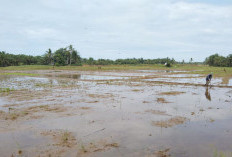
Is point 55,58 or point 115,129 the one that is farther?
point 55,58

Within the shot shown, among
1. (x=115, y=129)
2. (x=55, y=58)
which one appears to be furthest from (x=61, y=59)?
(x=115, y=129)

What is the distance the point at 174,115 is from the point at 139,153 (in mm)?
4507

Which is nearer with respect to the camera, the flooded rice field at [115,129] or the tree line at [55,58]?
the flooded rice field at [115,129]

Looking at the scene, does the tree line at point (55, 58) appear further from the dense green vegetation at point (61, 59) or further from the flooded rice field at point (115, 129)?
the flooded rice field at point (115, 129)

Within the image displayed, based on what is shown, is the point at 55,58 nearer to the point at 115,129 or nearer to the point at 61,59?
the point at 61,59

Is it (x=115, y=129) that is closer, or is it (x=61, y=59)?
(x=115, y=129)

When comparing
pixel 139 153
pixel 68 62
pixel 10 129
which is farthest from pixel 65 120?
pixel 68 62

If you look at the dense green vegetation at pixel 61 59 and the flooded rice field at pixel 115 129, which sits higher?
the dense green vegetation at pixel 61 59

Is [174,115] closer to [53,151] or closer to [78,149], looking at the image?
[78,149]

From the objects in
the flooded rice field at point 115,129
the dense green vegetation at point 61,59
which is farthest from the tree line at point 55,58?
the flooded rice field at point 115,129

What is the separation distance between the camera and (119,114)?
32.6 ft

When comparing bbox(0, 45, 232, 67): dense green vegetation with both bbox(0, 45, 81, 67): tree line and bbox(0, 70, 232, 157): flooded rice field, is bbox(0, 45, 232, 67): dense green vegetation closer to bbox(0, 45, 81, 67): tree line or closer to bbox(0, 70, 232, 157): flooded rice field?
bbox(0, 45, 81, 67): tree line

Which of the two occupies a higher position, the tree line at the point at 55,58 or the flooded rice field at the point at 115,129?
the tree line at the point at 55,58

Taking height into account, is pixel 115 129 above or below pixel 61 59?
below
